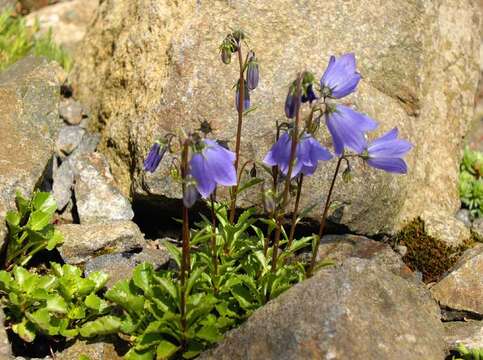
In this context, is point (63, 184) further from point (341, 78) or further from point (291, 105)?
point (341, 78)

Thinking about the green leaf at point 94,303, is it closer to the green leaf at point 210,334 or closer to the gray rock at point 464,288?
the green leaf at point 210,334

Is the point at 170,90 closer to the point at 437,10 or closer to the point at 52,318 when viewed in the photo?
the point at 52,318

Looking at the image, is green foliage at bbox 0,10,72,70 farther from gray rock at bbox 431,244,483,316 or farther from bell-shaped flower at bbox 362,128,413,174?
gray rock at bbox 431,244,483,316

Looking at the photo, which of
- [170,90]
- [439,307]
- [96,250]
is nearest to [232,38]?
[170,90]

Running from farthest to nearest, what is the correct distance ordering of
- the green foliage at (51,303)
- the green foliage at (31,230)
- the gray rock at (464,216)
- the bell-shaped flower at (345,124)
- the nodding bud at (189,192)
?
the gray rock at (464,216) < the green foliage at (31,230) < the green foliage at (51,303) < the bell-shaped flower at (345,124) < the nodding bud at (189,192)

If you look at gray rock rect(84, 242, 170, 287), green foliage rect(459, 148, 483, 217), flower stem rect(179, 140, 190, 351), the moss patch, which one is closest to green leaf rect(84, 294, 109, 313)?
gray rock rect(84, 242, 170, 287)

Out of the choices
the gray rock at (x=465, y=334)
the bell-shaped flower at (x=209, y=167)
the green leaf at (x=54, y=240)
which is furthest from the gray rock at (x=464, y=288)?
the green leaf at (x=54, y=240)

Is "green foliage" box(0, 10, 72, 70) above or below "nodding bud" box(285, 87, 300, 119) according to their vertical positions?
below
